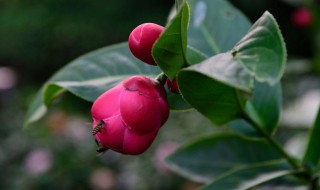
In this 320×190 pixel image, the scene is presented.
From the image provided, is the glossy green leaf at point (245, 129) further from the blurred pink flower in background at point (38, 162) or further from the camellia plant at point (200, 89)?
the blurred pink flower in background at point (38, 162)

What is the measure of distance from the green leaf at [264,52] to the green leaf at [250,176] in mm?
290

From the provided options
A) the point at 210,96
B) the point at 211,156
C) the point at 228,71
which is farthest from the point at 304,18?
the point at 228,71

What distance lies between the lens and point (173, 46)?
22.2 inches

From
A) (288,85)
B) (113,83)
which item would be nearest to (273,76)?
(113,83)

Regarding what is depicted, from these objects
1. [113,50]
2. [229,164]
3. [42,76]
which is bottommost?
[42,76]

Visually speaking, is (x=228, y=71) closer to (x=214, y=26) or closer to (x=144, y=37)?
(x=144, y=37)

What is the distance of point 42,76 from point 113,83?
566cm

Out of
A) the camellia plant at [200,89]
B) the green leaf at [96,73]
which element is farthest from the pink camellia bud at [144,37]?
the green leaf at [96,73]

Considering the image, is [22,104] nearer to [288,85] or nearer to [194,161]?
[288,85]

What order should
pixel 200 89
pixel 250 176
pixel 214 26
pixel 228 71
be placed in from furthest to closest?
pixel 214 26 → pixel 250 176 → pixel 200 89 → pixel 228 71

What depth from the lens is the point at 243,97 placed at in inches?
25.6

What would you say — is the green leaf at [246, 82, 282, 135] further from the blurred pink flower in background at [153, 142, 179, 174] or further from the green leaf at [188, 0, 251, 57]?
the blurred pink flower in background at [153, 142, 179, 174]

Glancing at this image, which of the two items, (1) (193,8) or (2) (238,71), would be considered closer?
(2) (238,71)

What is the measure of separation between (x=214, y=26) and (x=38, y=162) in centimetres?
177
